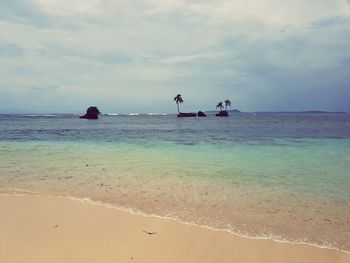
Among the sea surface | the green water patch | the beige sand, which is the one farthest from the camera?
the green water patch

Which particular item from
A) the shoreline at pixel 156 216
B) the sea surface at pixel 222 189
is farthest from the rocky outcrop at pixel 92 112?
the shoreline at pixel 156 216

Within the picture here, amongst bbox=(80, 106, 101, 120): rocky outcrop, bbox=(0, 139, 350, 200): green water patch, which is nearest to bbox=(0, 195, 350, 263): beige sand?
bbox=(0, 139, 350, 200): green water patch

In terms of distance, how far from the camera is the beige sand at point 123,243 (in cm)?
509

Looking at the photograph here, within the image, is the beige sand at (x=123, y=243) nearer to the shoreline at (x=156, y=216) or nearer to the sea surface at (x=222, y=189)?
the shoreline at (x=156, y=216)

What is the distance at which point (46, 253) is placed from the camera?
513 cm

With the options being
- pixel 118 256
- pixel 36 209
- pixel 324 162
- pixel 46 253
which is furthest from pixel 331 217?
pixel 324 162

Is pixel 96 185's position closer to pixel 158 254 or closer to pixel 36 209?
pixel 36 209

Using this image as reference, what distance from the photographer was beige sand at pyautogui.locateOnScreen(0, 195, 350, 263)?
16.7 feet

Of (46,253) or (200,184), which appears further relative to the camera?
(200,184)

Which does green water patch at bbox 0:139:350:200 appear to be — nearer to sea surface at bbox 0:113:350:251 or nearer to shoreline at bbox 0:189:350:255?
sea surface at bbox 0:113:350:251

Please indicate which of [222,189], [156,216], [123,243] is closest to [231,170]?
[222,189]

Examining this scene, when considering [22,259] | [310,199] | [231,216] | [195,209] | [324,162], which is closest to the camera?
[22,259]

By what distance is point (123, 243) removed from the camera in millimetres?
5578

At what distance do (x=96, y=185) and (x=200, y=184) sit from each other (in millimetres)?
3072
